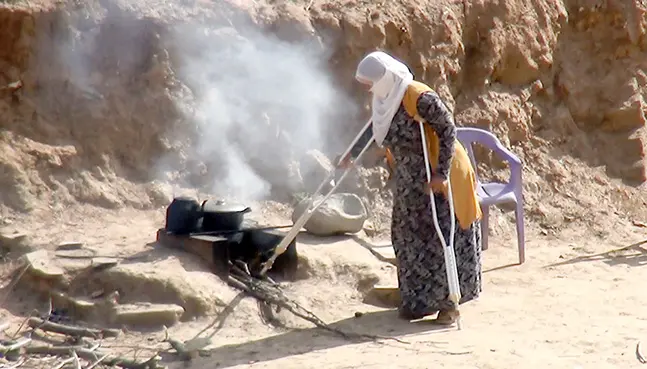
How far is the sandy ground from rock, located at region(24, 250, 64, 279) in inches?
7.8

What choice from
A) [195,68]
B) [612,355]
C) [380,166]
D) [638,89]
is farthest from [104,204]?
[638,89]

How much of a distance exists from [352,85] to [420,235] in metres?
2.81

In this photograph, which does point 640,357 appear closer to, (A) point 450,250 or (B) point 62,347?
(A) point 450,250

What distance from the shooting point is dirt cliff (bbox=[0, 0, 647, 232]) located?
8.14 meters

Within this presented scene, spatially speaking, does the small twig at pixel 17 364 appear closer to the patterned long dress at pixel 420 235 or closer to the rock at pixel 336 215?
the patterned long dress at pixel 420 235

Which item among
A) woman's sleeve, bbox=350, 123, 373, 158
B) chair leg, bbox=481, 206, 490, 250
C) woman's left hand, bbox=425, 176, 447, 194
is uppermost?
woman's sleeve, bbox=350, 123, 373, 158

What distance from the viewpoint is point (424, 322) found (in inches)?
273

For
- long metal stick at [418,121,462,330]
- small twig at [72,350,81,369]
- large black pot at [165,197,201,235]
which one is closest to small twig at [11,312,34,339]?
small twig at [72,350,81,369]

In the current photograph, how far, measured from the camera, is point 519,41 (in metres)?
10.4

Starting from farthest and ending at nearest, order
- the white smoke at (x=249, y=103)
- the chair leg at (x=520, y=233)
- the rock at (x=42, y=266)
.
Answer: the chair leg at (x=520, y=233) → the white smoke at (x=249, y=103) → the rock at (x=42, y=266)

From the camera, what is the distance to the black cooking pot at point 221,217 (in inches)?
292

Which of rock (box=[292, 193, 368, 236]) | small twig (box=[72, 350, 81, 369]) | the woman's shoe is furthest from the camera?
rock (box=[292, 193, 368, 236])

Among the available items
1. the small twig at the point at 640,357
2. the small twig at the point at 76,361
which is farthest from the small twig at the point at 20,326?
the small twig at the point at 640,357

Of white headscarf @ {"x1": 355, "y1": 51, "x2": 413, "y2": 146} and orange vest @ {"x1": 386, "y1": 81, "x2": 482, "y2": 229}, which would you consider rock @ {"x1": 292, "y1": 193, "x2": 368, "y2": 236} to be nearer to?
orange vest @ {"x1": 386, "y1": 81, "x2": 482, "y2": 229}
